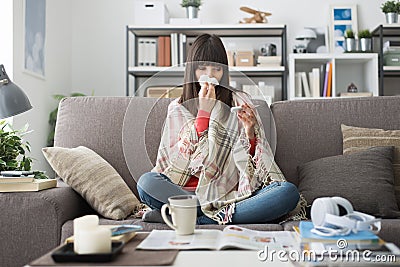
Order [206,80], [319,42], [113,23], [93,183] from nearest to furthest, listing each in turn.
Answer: [206,80]
[93,183]
[319,42]
[113,23]

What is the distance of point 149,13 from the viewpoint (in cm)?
471

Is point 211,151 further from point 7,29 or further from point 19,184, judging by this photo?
point 7,29

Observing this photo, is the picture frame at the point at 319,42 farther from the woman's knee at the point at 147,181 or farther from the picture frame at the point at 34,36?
the woman's knee at the point at 147,181

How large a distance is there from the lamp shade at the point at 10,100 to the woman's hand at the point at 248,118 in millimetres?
973

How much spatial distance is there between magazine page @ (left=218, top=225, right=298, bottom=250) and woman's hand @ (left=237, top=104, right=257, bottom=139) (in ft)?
1.41

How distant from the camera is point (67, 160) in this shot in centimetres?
233

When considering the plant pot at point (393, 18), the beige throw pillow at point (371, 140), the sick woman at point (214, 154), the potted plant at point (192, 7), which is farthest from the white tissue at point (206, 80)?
the plant pot at point (393, 18)

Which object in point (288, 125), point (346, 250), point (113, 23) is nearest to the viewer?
point (346, 250)

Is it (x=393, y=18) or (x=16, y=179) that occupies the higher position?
(x=393, y=18)

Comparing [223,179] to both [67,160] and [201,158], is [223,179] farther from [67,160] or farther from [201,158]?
[67,160]

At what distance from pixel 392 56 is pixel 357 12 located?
536 millimetres

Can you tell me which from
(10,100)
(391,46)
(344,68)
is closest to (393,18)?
(391,46)

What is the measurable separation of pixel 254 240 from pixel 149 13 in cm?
348

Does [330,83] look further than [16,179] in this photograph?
Yes
